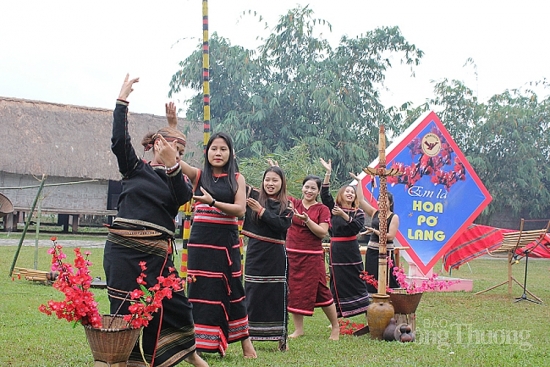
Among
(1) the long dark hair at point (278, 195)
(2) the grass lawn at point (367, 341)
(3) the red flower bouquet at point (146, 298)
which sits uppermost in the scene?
(1) the long dark hair at point (278, 195)

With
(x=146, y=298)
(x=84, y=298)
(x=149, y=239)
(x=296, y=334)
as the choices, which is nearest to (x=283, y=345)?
(x=296, y=334)

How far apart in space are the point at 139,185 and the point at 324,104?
18.1 metres

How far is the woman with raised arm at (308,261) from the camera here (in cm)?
687

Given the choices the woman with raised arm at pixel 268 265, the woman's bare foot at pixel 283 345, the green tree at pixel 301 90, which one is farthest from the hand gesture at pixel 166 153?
the green tree at pixel 301 90

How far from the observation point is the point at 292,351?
19.7ft

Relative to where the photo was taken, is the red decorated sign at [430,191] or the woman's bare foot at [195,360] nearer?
the woman's bare foot at [195,360]

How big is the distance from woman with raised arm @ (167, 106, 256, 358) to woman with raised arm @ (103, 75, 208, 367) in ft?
2.95

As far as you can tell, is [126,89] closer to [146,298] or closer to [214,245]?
[146,298]

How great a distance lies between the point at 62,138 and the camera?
24.4 metres

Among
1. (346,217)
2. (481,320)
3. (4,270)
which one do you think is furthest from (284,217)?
(4,270)

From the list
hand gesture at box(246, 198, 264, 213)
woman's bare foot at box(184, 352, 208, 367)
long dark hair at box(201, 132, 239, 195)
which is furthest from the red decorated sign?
woman's bare foot at box(184, 352, 208, 367)

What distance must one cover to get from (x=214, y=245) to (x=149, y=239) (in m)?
1.17

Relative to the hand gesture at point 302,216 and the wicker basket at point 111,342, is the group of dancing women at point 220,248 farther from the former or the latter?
the wicker basket at point 111,342

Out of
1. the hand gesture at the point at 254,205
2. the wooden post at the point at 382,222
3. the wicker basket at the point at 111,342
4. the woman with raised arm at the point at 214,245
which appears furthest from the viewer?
the wooden post at the point at 382,222
